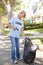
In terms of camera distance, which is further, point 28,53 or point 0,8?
point 0,8

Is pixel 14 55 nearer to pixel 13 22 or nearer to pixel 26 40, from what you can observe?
pixel 26 40

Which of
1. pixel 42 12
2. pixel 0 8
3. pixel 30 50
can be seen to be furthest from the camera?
pixel 42 12

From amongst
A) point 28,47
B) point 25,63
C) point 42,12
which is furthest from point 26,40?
point 42,12

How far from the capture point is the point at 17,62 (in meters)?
7.24

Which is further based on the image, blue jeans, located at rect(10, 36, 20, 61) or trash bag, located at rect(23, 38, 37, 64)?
blue jeans, located at rect(10, 36, 20, 61)

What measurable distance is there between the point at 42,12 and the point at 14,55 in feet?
147

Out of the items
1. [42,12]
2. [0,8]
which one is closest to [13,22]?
[0,8]

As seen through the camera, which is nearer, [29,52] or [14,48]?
[29,52]

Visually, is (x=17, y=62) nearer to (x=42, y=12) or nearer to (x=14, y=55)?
(x=14, y=55)

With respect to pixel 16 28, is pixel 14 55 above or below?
below

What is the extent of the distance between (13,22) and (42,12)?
4500 cm

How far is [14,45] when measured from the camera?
717cm

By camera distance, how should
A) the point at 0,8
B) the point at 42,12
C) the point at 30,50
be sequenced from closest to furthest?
the point at 30,50 → the point at 0,8 → the point at 42,12

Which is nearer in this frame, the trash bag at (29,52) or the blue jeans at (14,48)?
the trash bag at (29,52)
